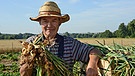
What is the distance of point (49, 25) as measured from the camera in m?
2.62

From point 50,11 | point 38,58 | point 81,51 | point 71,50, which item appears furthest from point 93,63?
point 50,11

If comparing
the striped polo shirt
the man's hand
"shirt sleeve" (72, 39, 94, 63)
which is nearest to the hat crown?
the striped polo shirt

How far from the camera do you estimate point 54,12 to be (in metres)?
2.70

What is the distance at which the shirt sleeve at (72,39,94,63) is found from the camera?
2516mm

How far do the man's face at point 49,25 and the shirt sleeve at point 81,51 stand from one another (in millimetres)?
241

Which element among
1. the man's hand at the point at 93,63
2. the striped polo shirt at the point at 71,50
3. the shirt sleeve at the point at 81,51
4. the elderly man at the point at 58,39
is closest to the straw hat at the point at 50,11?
the elderly man at the point at 58,39

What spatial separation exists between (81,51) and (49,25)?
40 cm

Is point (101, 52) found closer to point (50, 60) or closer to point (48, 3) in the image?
point (50, 60)

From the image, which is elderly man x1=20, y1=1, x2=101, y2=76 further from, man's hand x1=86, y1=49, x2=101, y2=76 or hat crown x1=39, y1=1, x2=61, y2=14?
man's hand x1=86, y1=49, x2=101, y2=76

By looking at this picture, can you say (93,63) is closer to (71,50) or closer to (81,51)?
(81,51)

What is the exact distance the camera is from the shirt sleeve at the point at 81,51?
8.25ft

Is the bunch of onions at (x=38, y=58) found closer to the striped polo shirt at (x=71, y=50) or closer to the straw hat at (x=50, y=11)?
the striped polo shirt at (x=71, y=50)

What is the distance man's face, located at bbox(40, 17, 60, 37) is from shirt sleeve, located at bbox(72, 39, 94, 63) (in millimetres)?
241

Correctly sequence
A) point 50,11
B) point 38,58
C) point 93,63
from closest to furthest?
1. point 38,58
2. point 93,63
3. point 50,11
